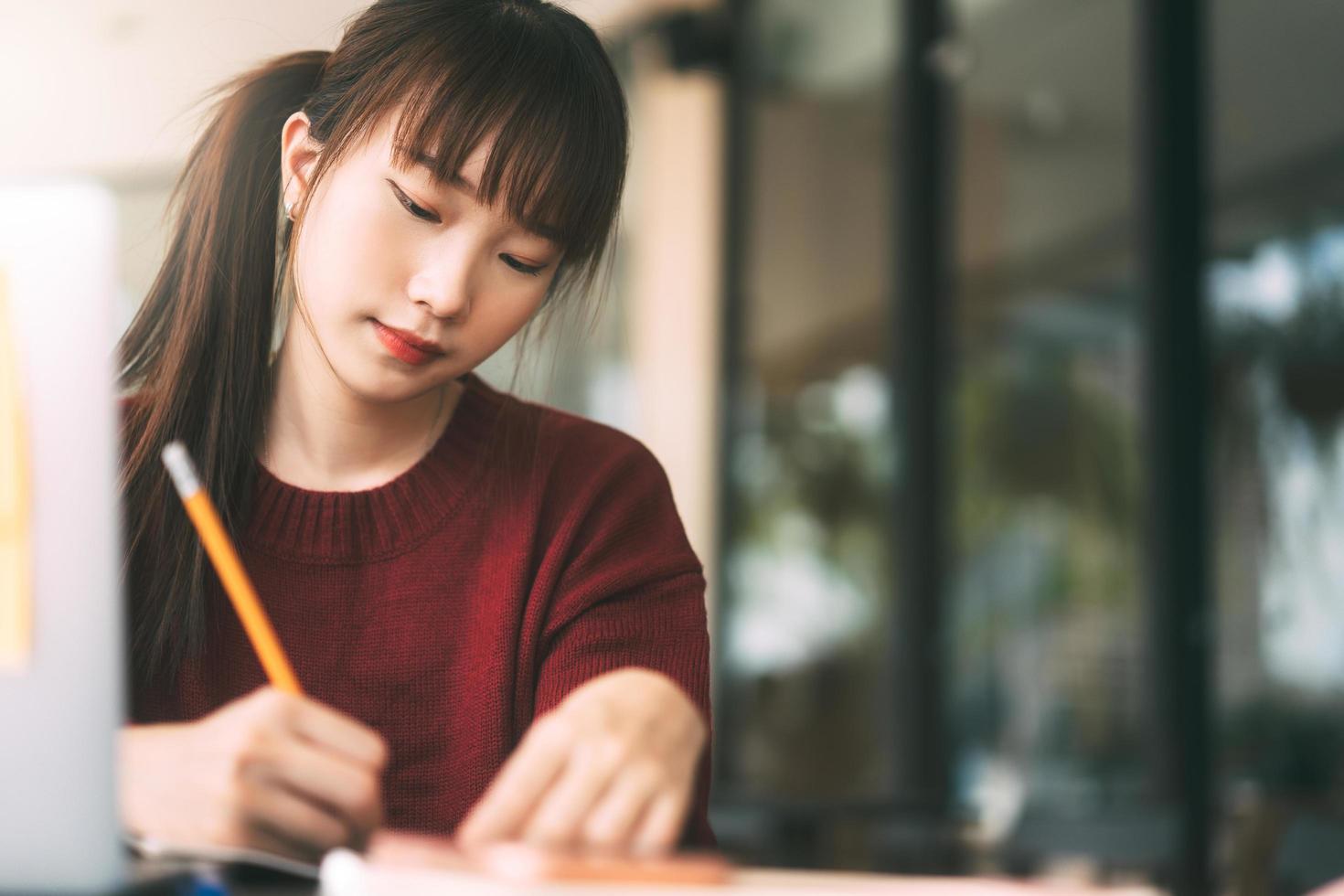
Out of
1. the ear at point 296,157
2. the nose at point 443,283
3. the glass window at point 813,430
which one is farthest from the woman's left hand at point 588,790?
the glass window at point 813,430

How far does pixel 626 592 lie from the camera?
3.44 ft

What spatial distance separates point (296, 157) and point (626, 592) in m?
0.42

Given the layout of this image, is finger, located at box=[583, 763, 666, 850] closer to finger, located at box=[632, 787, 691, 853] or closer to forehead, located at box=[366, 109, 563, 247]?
finger, located at box=[632, 787, 691, 853]

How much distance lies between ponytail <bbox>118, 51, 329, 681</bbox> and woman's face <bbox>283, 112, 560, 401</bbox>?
1.4 inches

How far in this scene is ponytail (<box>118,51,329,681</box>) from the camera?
3.22 ft

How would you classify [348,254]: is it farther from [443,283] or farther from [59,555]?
[59,555]

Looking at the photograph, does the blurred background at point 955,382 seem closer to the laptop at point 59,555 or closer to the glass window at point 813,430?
the glass window at point 813,430

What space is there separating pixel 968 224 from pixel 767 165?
3.40 ft

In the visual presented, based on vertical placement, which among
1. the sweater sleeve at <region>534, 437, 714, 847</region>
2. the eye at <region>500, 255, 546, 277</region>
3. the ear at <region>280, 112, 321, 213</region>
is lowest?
the sweater sleeve at <region>534, 437, 714, 847</region>

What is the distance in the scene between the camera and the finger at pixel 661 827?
2.21ft

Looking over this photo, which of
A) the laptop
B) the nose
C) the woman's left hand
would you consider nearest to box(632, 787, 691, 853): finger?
the woman's left hand

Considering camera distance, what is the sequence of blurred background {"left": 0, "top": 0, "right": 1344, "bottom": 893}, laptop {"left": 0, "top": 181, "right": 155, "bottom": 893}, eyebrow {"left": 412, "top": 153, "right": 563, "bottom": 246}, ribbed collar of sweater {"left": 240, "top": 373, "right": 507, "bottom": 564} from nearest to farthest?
laptop {"left": 0, "top": 181, "right": 155, "bottom": 893} < eyebrow {"left": 412, "top": 153, "right": 563, "bottom": 246} < ribbed collar of sweater {"left": 240, "top": 373, "right": 507, "bottom": 564} < blurred background {"left": 0, "top": 0, "right": 1344, "bottom": 893}

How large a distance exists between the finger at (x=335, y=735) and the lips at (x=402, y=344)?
14.5 inches

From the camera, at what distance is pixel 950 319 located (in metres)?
3.68
